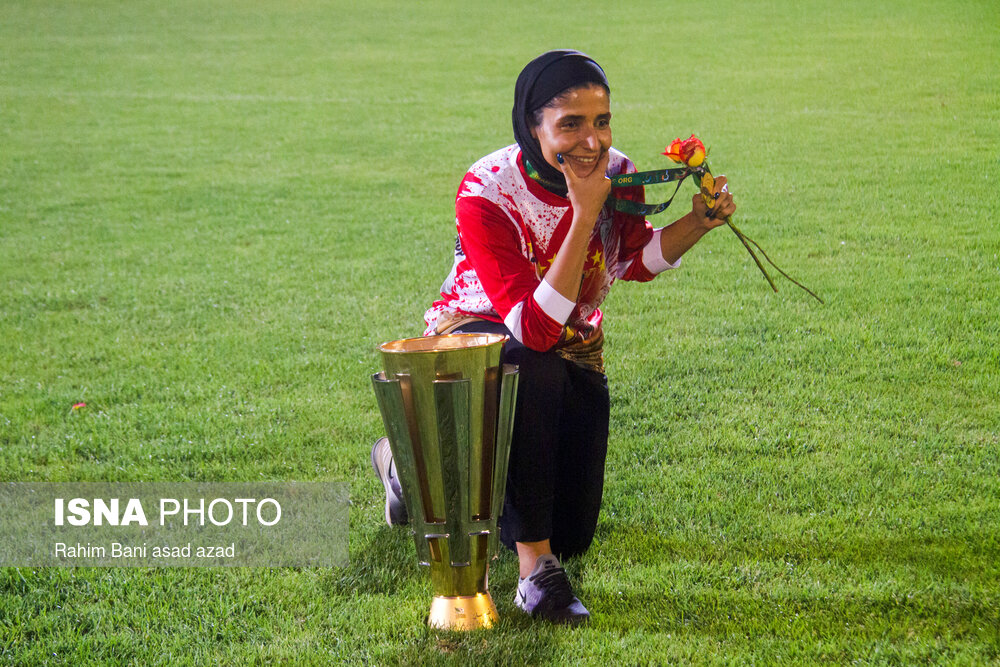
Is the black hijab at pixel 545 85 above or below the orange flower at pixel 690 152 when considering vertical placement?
above

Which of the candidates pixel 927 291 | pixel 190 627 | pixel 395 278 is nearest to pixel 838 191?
pixel 927 291

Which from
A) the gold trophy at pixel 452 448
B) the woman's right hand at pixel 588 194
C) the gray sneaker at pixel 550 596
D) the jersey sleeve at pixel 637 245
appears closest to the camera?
the gold trophy at pixel 452 448

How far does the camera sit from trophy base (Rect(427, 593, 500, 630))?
2.71 metres

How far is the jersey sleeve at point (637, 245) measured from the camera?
3.12 m

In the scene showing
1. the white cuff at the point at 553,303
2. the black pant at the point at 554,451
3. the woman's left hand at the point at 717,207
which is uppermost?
the woman's left hand at the point at 717,207

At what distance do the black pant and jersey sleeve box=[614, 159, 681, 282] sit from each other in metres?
0.36

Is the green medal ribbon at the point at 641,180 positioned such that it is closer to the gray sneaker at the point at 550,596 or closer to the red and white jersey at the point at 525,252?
the red and white jersey at the point at 525,252

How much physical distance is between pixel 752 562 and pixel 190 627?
162 cm

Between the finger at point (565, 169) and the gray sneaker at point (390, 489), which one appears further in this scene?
the gray sneaker at point (390, 489)

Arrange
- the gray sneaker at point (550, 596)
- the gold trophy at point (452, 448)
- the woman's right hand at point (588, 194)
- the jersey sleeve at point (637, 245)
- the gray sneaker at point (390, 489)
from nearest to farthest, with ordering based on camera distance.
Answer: the gold trophy at point (452, 448) → the woman's right hand at point (588, 194) → the gray sneaker at point (550, 596) → the jersey sleeve at point (637, 245) → the gray sneaker at point (390, 489)

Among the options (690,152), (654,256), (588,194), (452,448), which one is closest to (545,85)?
(588,194)

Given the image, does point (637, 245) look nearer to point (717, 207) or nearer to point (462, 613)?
point (717, 207)

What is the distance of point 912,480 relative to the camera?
12.0 feet

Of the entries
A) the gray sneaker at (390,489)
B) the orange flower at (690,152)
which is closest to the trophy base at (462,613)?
the gray sneaker at (390,489)
